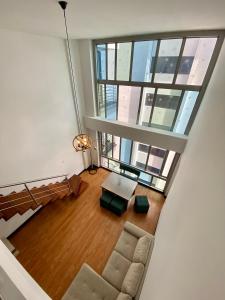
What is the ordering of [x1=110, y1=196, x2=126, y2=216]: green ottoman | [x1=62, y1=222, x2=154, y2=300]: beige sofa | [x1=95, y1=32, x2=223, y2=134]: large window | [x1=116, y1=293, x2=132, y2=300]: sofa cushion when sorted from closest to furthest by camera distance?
1. [x1=116, y1=293, x2=132, y2=300]: sofa cushion
2. [x1=62, y1=222, x2=154, y2=300]: beige sofa
3. [x1=95, y1=32, x2=223, y2=134]: large window
4. [x1=110, y1=196, x2=126, y2=216]: green ottoman

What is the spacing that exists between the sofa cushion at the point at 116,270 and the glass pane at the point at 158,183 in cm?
275

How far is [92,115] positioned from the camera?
512cm

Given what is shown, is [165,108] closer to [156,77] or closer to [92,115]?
[156,77]

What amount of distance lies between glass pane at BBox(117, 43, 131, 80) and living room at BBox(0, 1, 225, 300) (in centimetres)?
2

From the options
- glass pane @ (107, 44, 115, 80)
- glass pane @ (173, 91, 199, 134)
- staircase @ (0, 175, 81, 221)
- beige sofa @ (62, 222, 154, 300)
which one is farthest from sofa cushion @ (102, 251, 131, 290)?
glass pane @ (107, 44, 115, 80)

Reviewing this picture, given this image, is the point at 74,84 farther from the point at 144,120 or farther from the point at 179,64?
the point at 179,64

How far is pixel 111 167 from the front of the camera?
6.43 meters

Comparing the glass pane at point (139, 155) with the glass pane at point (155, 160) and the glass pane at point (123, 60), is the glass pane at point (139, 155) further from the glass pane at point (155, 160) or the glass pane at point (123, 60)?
the glass pane at point (123, 60)

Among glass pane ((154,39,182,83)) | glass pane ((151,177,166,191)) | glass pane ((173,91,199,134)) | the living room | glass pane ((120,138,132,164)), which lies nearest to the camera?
the living room

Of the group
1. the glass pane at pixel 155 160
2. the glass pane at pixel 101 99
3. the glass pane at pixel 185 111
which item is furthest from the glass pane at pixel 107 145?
the glass pane at pixel 185 111

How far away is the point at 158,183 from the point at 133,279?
3.16 m

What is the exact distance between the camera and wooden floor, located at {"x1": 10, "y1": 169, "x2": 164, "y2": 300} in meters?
3.43

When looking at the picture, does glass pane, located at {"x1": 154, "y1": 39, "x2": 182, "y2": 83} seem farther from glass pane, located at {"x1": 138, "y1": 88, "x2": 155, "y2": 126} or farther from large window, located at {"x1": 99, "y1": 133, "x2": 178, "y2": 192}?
large window, located at {"x1": 99, "y1": 133, "x2": 178, "y2": 192}

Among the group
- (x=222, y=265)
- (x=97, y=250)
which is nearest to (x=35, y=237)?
(x=97, y=250)
